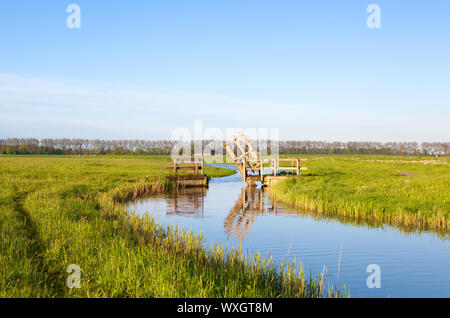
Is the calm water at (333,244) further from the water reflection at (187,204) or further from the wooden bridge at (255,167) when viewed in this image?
the wooden bridge at (255,167)

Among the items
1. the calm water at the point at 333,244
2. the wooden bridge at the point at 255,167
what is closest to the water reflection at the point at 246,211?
the calm water at the point at 333,244

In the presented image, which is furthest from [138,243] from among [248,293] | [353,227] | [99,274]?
[353,227]

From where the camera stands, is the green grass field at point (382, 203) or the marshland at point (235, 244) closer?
the marshland at point (235, 244)

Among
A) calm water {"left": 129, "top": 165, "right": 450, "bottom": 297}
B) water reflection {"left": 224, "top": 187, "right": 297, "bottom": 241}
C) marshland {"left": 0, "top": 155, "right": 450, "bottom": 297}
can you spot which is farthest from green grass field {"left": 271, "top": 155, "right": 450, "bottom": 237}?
water reflection {"left": 224, "top": 187, "right": 297, "bottom": 241}

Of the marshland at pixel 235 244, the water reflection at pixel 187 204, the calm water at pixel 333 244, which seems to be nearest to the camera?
the marshland at pixel 235 244

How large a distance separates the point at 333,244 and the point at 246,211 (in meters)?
8.76

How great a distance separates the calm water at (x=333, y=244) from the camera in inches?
393

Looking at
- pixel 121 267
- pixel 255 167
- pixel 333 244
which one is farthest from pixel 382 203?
pixel 255 167

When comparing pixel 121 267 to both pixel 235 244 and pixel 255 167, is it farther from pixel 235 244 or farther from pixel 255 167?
pixel 255 167

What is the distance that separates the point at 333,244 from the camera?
13.9m

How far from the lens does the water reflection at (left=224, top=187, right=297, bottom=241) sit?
54.9 feet

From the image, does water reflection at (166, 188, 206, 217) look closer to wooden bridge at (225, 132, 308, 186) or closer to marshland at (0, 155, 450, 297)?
marshland at (0, 155, 450, 297)
